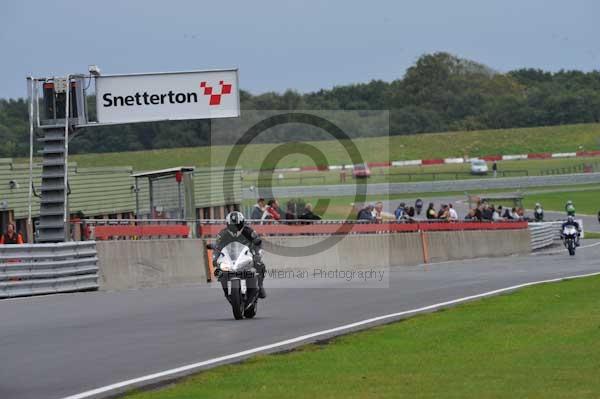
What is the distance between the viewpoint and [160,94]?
25.9 m

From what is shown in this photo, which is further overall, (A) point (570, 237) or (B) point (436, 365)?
(A) point (570, 237)

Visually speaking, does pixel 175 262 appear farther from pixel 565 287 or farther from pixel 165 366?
pixel 165 366

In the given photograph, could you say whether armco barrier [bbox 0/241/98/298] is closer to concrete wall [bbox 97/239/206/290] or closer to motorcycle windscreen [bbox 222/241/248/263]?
concrete wall [bbox 97/239/206/290]

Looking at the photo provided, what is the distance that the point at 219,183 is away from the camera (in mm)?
51156

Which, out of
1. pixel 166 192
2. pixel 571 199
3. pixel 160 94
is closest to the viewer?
pixel 160 94

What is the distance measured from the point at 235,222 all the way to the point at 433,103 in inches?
5020

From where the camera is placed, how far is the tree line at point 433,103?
249 feet

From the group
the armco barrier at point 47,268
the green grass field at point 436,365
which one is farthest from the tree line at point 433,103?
the green grass field at point 436,365

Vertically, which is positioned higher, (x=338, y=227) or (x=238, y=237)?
(x=338, y=227)

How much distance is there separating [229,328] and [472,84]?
140 meters

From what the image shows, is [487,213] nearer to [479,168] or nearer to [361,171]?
[361,171]

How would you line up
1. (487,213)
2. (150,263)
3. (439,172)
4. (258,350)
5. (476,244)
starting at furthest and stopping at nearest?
(439,172) < (487,213) < (476,244) < (150,263) < (258,350)

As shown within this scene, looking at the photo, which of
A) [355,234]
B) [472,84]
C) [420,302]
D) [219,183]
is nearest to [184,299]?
[420,302]

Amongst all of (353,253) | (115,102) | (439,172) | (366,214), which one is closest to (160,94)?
(115,102)
